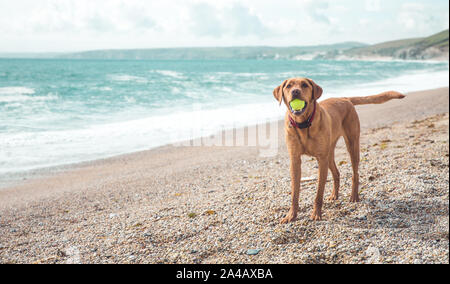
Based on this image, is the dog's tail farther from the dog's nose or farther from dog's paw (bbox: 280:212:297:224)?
dog's paw (bbox: 280:212:297:224)

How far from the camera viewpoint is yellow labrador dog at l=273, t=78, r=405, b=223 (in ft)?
11.1

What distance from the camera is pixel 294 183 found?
3852mm

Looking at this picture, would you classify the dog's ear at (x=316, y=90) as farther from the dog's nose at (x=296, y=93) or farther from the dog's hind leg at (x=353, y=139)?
the dog's hind leg at (x=353, y=139)

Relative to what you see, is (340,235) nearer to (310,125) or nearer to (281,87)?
(310,125)

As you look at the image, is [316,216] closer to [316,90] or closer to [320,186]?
[320,186]

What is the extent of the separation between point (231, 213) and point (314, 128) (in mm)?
1676

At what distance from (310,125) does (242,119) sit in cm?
1047

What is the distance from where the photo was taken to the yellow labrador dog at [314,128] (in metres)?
3.40

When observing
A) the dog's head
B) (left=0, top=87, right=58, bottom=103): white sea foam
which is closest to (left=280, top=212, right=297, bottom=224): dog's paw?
the dog's head

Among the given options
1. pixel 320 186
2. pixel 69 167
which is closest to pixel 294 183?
pixel 320 186

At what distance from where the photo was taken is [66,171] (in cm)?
812

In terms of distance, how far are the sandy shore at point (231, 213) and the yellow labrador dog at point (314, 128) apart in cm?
46

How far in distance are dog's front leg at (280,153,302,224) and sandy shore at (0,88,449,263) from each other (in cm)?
10
